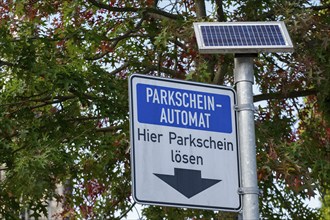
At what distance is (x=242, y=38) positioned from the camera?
5223mm

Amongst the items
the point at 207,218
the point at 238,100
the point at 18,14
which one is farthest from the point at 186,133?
the point at 18,14

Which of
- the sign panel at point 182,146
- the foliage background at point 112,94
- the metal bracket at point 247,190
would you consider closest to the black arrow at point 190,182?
the sign panel at point 182,146

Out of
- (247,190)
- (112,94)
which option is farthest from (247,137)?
(112,94)

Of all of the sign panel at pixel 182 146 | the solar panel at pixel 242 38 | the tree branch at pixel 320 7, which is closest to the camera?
the sign panel at pixel 182 146

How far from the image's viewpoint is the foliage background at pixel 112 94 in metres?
13.2

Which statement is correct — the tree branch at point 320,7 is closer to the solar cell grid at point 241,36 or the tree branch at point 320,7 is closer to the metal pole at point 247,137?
the solar cell grid at point 241,36

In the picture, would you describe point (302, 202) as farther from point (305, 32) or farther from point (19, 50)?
point (19, 50)

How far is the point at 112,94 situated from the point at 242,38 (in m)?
8.78

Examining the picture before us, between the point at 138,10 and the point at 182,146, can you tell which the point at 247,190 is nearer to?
the point at 182,146

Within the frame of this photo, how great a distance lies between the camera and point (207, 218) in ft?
45.9

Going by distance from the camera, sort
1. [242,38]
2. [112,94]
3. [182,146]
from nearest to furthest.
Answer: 1. [182,146]
2. [242,38]
3. [112,94]

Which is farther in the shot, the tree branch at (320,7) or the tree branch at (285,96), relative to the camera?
the tree branch at (320,7)

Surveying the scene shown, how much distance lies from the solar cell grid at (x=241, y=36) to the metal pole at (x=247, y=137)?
0.13m

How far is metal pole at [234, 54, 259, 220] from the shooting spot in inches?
189
